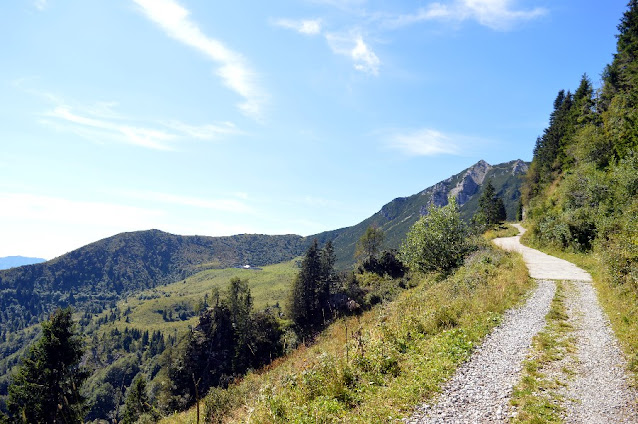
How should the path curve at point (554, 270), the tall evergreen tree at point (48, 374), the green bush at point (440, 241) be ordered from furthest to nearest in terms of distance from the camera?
the tall evergreen tree at point (48, 374) < the green bush at point (440, 241) < the path curve at point (554, 270)

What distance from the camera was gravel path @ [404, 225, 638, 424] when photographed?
7375 mm

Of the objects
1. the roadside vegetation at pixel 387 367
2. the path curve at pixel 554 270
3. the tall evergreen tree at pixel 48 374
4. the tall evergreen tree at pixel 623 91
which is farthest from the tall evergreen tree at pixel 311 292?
the tall evergreen tree at pixel 623 91

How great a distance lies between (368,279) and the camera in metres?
86.8

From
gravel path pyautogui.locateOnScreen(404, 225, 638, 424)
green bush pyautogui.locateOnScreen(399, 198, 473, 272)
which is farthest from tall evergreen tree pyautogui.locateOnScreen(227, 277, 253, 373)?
gravel path pyautogui.locateOnScreen(404, 225, 638, 424)

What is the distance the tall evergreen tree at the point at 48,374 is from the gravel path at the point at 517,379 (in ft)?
129

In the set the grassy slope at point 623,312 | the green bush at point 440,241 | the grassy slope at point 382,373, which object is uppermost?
the green bush at point 440,241

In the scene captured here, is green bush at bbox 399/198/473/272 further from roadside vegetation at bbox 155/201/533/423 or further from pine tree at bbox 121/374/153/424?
pine tree at bbox 121/374/153/424

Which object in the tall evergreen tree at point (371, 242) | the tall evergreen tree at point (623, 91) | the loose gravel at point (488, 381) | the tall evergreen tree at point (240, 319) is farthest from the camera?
the tall evergreen tree at point (371, 242)

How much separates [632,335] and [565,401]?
589 centimetres

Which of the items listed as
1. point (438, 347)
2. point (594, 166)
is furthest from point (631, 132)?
point (438, 347)

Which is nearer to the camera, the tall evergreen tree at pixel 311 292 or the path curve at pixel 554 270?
the path curve at pixel 554 270

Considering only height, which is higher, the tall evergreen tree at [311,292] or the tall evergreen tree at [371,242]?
the tall evergreen tree at [371,242]

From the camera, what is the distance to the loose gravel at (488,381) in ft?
24.8

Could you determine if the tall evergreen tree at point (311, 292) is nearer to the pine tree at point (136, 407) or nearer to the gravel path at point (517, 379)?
the pine tree at point (136, 407)
